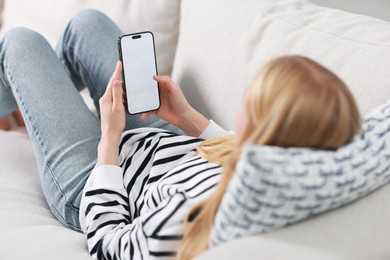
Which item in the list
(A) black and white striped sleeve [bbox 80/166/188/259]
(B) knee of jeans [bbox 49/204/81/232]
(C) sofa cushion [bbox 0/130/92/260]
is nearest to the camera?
(A) black and white striped sleeve [bbox 80/166/188/259]

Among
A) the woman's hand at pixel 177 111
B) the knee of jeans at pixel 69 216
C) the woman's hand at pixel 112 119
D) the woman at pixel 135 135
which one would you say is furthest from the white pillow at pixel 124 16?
the knee of jeans at pixel 69 216

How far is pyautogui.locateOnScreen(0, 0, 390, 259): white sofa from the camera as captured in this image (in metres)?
0.79

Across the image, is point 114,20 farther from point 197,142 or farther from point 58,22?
point 197,142

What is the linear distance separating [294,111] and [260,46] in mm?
521

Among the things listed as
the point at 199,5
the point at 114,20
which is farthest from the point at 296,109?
the point at 114,20

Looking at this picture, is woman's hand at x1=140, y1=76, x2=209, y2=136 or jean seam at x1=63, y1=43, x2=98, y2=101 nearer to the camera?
woman's hand at x1=140, y1=76, x2=209, y2=136

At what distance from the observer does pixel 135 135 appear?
3.93 ft

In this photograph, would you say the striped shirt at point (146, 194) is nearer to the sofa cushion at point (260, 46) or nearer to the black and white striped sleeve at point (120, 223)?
the black and white striped sleeve at point (120, 223)

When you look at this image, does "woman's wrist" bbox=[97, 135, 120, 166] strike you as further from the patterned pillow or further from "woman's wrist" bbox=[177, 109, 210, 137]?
the patterned pillow

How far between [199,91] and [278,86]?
59 centimetres

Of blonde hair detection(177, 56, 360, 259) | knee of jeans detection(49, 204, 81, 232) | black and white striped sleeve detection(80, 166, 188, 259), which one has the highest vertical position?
blonde hair detection(177, 56, 360, 259)

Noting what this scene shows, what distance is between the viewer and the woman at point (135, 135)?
0.76 meters

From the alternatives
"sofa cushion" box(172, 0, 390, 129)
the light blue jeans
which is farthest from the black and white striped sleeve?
"sofa cushion" box(172, 0, 390, 129)

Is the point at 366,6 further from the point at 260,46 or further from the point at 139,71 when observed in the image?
the point at 139,71
